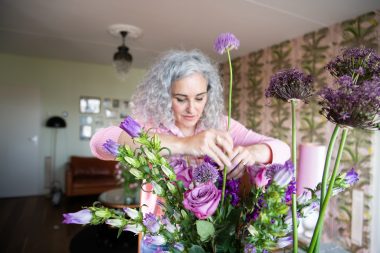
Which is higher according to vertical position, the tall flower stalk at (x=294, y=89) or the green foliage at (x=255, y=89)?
the green foliage at (x=255, y=89)

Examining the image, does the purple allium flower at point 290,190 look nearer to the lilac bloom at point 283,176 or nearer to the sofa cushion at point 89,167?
the lilac bloom at point 283,176

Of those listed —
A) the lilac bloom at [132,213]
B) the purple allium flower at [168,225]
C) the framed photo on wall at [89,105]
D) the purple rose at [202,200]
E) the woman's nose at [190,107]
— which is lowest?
the purple allium flower at [168,225]

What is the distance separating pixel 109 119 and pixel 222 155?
5494 mm

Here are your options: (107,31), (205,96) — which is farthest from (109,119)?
(205,96)

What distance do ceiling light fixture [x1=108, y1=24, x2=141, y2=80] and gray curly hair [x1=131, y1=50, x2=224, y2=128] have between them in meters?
2.00

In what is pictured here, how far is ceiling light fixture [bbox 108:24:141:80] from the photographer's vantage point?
2824 millimetres

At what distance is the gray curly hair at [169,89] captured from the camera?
0.89m

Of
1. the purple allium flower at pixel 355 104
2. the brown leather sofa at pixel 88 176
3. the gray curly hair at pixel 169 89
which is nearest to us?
the purple allium flower at pixel 355 104

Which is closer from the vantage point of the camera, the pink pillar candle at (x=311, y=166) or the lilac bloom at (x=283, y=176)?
the lilac bloom at (x=283, y=176)

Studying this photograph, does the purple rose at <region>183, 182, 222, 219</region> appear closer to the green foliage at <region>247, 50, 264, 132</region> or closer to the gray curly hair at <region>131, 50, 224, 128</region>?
the gray curly hair at <region>131, 50, 224, 128</region>

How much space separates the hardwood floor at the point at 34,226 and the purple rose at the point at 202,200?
7.43 feet

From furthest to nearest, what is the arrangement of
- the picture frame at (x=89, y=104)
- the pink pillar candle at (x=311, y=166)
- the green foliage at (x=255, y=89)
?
the picture frame at (x=89, y=104) < the green foliage at (x=255, y=89) < the pink pillar candle at (x=311, y=166)

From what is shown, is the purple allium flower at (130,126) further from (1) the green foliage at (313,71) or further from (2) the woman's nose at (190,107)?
(1) the green foliage at (313,71)

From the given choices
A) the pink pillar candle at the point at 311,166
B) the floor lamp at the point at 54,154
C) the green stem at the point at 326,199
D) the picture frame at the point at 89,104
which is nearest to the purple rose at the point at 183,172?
the green stem at the point at 326,199
